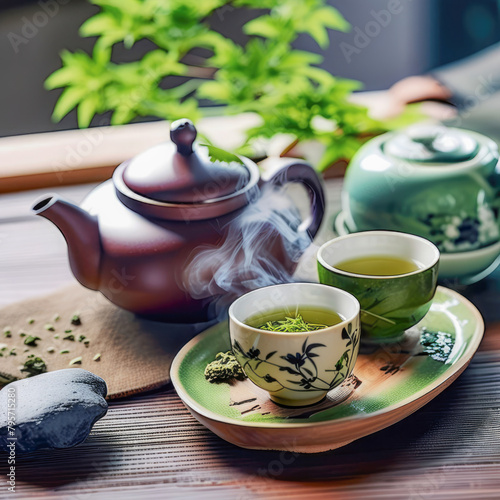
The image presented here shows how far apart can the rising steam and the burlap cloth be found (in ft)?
0.27

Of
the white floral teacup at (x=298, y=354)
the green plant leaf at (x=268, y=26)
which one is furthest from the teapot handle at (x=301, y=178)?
the green plant leaf at (x=268, y=26)

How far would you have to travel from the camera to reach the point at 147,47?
2656 mm

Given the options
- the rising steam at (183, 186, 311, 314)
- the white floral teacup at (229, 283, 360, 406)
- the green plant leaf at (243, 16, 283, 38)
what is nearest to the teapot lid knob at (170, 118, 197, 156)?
the rising steam at (183, 186, 311, 314)

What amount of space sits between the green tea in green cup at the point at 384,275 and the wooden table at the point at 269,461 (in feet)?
0.31

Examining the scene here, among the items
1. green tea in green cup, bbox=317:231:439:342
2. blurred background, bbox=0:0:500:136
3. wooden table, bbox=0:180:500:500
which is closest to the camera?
wooden table, bbox=0:180:500:500

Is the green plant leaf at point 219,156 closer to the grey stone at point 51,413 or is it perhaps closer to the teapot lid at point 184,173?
the teapot lid at point 184,173

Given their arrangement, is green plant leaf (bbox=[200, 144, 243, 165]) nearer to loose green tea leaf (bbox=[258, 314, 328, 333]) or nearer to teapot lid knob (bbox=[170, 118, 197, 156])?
teapot lid knob (bbox=[170, 118, 197, 156])

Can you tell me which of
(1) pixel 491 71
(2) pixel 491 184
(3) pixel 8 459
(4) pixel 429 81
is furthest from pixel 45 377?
(4) pixel 429 81

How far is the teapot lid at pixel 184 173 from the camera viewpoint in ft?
2.64

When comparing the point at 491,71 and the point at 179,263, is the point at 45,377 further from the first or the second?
the point at 491,71

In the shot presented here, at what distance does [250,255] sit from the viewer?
2.72 feet

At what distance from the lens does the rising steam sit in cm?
81

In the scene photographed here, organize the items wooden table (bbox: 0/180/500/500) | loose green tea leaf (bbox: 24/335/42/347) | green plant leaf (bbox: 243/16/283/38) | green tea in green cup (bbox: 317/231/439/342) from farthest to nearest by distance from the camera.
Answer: green plant leaf (bbox: 243/16/283/38), loose green tea leaf (bbox: 24/335/42/347), green tea in green cup (bbox: 317/231/439/342), wooden table (bbox: 0/180/500/500)

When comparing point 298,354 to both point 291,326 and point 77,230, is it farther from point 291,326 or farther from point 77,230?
point 77,230
